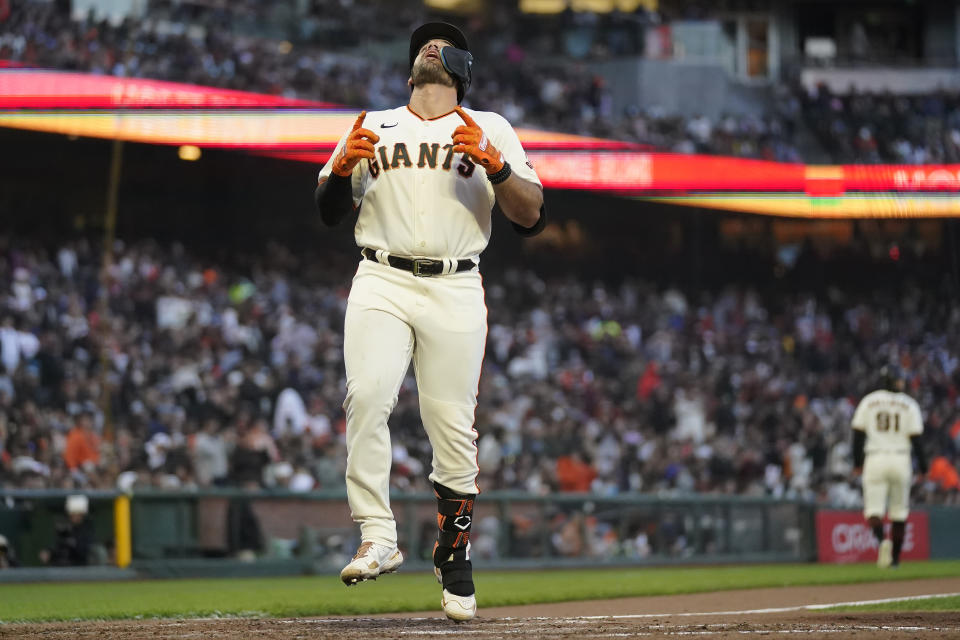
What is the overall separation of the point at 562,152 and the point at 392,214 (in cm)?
1687

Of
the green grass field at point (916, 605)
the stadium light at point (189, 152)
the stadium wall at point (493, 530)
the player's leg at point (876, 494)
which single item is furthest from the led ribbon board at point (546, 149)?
the green grass field at point (916, 605)

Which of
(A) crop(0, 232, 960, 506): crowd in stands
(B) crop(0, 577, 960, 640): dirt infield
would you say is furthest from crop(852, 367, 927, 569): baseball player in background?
(B) crop(0, 577, 960, 640): dirt infield

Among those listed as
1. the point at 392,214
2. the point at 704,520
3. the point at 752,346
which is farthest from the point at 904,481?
the point at 752,346

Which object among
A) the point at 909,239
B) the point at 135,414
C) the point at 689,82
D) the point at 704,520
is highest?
the point at 689,82

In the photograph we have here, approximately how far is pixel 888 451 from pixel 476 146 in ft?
26.9

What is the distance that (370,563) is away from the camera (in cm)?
470

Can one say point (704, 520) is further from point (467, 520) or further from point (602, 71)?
point (602, 71)

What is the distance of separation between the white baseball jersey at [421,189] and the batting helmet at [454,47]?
0.19 m

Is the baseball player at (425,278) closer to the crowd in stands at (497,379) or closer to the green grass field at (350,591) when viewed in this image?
the green grass field at (350,591)

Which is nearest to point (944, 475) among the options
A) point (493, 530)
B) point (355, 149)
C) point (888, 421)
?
point (888, 421)

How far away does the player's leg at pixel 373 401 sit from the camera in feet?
15.9

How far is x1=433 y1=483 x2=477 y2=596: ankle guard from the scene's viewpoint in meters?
5.03

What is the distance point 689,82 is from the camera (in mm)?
26031

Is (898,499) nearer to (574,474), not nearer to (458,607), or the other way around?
(574,474)
